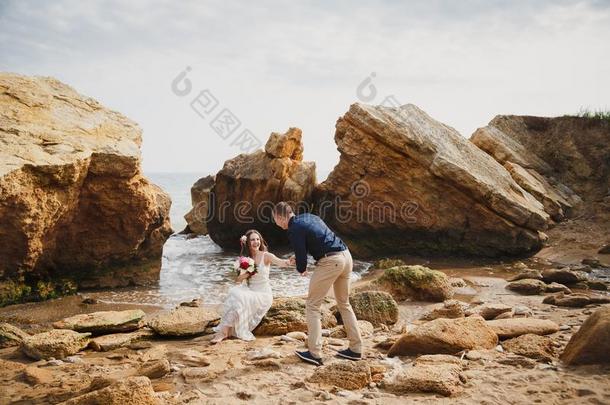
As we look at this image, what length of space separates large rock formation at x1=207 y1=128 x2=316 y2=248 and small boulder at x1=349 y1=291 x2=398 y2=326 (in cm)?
1120

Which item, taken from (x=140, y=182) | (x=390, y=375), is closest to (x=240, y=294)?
(x=390, y=375)

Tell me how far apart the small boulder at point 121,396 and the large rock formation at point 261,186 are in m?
15.2

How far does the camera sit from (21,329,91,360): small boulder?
6359 mm

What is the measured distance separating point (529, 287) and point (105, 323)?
9786mm

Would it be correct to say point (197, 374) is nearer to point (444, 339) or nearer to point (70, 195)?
point (444, 339)

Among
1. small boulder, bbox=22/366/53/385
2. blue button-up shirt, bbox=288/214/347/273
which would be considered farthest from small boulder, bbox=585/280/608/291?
small boulder, bbox=22/366/53/385

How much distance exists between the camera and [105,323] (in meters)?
7.71

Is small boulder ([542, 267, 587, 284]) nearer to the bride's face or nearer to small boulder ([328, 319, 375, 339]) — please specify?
small boulder ([328, 319, 375, 339])

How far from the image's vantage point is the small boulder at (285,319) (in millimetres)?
7613

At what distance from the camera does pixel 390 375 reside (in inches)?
210


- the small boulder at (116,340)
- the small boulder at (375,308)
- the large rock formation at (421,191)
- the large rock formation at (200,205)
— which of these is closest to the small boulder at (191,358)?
the small boulder at (116,340)

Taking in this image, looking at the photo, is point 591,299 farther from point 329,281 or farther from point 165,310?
point 165,310

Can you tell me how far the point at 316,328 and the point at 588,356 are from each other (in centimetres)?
329

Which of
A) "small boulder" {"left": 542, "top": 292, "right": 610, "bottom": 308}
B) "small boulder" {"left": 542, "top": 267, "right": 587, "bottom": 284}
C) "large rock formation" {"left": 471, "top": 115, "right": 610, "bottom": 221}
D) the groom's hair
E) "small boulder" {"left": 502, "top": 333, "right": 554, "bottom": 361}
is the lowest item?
"small boulder" {"left": 502, "top": 333, "right": 554, "bottom": 361}
